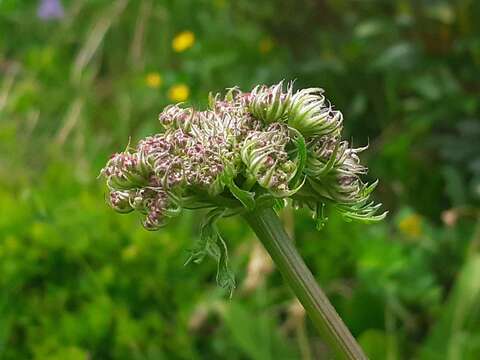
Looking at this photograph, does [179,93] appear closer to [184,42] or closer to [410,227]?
[184,42]

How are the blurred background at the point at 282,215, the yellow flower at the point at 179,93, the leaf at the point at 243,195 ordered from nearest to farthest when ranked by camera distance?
the leaf at the point at 243,195, the blurred background at the point at 282,215, the yellow flower at the point at 179,93

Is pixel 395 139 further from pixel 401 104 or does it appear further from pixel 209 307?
pixel 209 307

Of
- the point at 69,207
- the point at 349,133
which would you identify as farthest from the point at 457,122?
the point at 69,207

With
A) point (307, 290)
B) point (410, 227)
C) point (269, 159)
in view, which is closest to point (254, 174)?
point (269, 159)

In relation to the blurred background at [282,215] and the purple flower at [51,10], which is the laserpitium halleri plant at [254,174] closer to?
the blurred background at [282,215]

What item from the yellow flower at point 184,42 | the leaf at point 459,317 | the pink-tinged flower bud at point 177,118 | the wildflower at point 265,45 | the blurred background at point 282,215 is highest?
the yellow flower at point 184,42

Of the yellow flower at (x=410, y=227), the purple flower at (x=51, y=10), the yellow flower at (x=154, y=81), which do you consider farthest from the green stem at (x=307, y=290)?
the purple flower at (x=51, y=10)

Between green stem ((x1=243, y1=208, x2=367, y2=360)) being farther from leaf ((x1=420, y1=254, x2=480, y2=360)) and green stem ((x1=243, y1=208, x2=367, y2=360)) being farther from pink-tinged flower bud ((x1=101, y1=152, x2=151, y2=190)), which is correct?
leaf ((x1=420, y1=254, x2=480, y2=360))
